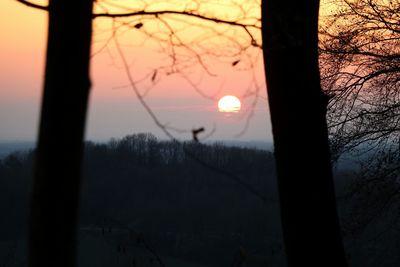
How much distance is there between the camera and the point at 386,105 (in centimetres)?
1216

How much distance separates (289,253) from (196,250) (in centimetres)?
1024

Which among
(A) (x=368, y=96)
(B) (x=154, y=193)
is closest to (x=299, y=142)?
(A) (x=368, y=96)

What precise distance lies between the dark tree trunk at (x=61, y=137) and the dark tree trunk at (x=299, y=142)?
1.37 m

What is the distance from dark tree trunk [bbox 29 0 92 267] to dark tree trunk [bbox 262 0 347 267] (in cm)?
137

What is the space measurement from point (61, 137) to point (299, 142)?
1568 millimetres

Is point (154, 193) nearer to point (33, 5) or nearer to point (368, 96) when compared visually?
point (368, 96)

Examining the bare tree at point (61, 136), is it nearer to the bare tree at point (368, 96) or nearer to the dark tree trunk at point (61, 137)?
the dark tree trunk at point (61, 137)

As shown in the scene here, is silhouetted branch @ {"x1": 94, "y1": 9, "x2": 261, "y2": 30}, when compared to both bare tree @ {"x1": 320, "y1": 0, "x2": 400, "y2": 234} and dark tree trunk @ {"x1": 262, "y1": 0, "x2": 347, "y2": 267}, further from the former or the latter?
bare tree @ {"x1": 320, "y1": 0, "x2": 400, "y2": 234}

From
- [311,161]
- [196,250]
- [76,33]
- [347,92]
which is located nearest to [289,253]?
[311,161]

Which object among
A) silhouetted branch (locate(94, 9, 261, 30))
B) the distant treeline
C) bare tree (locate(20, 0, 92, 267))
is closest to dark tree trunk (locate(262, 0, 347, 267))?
silhouetted branch (locate(94, 9, 261, 30))

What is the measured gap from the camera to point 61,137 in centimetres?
219

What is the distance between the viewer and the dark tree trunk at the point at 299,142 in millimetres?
3250

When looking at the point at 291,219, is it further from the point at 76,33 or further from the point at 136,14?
the point at 76,33

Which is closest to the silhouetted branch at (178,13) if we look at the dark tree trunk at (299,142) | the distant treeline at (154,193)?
the dark tree trunk at (299,142)
